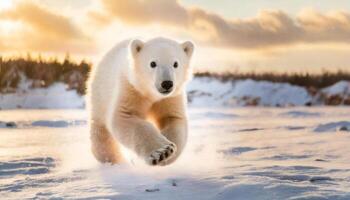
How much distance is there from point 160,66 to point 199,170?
2.49ft

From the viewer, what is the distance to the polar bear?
3633 millimetres

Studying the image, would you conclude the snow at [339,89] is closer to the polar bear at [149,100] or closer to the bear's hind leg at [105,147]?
the bear's hind leg at [105,147]

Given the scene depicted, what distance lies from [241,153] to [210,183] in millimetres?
1757

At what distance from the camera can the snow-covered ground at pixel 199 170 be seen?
2.86 meters

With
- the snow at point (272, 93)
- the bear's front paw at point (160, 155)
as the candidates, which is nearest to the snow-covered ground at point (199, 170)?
the bear's front paw at point (160, 155)

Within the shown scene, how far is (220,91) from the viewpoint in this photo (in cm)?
1756

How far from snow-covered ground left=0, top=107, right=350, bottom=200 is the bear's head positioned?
0.55 metres

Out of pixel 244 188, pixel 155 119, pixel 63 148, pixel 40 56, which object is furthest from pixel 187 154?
pixel 40 56

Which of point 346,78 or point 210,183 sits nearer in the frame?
point 210,183

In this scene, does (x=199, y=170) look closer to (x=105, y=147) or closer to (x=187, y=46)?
(x=187, y=46)

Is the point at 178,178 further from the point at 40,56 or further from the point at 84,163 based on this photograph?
the point at 40,56

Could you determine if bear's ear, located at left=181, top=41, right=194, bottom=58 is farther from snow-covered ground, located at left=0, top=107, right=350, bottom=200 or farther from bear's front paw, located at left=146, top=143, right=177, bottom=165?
bear's front paw, located at left=146, top=143, right=177, bottom=165

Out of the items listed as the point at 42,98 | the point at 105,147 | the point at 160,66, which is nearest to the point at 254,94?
the point at 42,98

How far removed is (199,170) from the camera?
361cm
